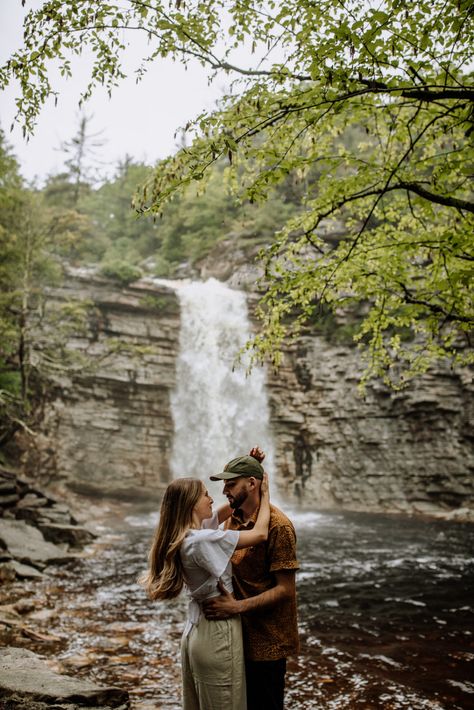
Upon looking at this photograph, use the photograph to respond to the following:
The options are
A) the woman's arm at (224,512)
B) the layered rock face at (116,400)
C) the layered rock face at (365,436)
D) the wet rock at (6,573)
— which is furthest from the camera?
the layered rock face at (116,400)

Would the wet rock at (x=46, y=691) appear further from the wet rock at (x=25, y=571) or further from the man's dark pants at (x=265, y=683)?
the wet rock at (x=25, y=571)

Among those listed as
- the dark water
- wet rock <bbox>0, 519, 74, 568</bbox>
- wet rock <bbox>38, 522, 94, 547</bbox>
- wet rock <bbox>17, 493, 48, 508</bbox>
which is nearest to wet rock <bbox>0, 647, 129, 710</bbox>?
the dark water

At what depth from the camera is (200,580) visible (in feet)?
9.22

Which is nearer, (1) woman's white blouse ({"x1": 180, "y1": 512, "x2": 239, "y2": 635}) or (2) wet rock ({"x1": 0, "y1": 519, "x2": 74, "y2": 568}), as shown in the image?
(1) woman's white blouse ({"x1": 180, "y1": 512, "x2": 239, "y2": 635})

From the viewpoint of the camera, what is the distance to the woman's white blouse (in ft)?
9.00

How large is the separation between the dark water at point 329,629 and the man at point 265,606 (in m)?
2.10

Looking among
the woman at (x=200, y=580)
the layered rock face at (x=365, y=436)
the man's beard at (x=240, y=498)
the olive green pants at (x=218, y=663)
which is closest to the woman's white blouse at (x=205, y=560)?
the woman at (x=200, y=580)

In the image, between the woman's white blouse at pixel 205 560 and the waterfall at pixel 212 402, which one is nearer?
the woman's white blouse at pixel 205 560

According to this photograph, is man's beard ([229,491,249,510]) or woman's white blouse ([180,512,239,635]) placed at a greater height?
man's beard ([229,491,249,510])

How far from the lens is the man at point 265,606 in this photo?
112 inches

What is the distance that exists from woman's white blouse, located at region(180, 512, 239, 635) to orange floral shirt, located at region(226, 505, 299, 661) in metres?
0.21

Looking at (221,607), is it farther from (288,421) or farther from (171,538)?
(288,421)

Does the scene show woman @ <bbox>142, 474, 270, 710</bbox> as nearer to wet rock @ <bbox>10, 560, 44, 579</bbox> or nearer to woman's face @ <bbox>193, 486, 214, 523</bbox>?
woman's face @ <bbox>193, 486, 214, 523</bbox>

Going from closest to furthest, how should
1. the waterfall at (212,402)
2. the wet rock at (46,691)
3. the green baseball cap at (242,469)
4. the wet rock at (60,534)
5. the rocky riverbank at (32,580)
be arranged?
the green baseball cap at (242,469), the wet rock at (46,691), the rocky riverbank at (32,580), the wet rock at (60,534), the waterfall at (212,402)
